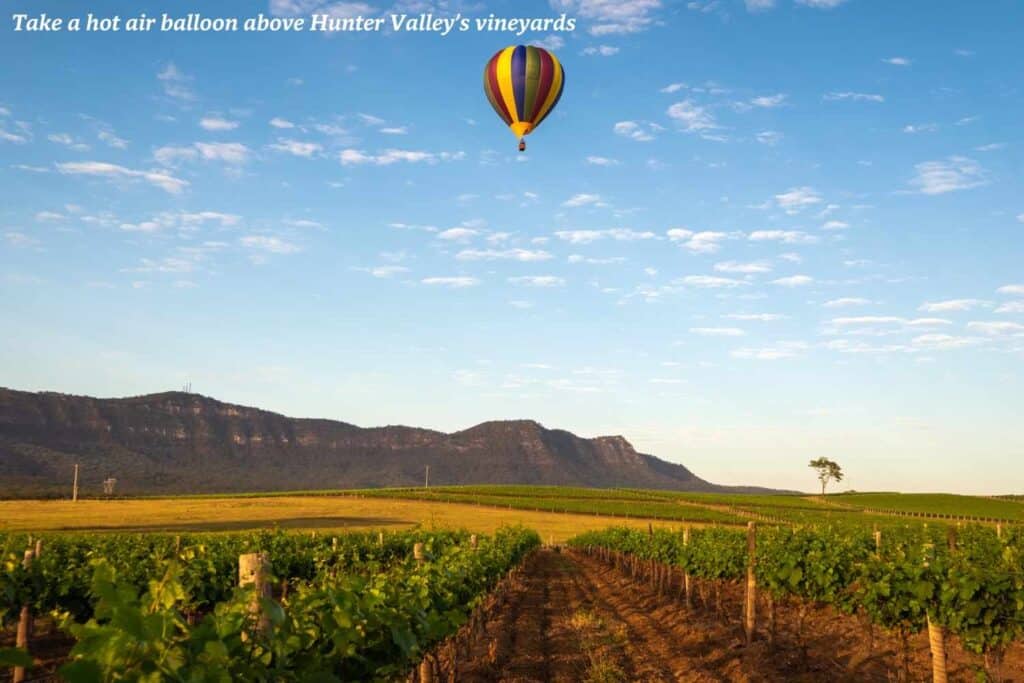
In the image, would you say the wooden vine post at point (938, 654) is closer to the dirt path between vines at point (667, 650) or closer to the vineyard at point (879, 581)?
the vineyard at point (879, 581)

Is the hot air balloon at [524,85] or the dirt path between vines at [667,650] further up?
the hot air balloon at [524,85]

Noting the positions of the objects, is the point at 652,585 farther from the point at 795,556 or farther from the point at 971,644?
the point at 971,644

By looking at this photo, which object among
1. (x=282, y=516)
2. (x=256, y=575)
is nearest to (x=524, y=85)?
(x=256, y=575)

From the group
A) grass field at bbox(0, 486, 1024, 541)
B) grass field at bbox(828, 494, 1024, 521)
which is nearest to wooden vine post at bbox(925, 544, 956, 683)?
grass field at bbox(0, 486, 1024, 541)

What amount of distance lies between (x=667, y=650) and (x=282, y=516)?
68601 millimetres

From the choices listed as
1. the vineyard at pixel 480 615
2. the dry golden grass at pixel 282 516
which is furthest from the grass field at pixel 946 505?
the vineyard at pixel 480 615

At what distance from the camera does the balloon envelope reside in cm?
3191

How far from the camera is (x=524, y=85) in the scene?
3191 cm

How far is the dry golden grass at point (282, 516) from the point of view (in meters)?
66.2

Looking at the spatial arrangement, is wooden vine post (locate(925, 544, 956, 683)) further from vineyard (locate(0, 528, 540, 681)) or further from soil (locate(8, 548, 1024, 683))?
vineyard (locate(0, 528, 540, 681))

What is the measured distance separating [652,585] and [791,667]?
1572cm

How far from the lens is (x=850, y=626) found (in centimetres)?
2120

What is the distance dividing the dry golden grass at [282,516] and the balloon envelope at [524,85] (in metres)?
34.2

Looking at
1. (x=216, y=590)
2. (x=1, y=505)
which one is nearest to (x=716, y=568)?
(x=216, y=590)
